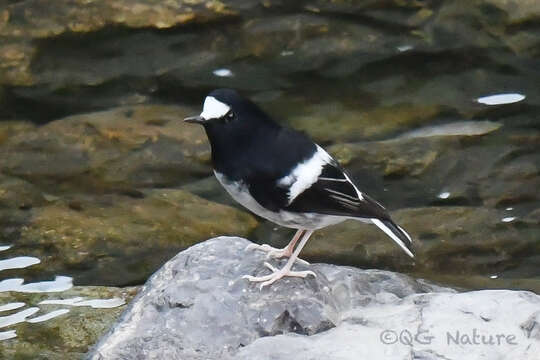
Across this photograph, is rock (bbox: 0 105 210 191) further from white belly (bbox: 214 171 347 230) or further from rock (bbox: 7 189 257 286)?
white belly (bbox: 214 171 347 230)

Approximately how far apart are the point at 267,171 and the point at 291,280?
0.59 m

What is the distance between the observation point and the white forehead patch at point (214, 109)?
15.8ft

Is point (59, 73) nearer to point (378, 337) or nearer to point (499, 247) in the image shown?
point (499, 247)

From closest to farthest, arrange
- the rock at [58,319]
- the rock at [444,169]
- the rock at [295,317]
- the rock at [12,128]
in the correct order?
1. the rock at [295,317]
2. the rock at [58,319]
3. the rock at [444,169]
4. the rock at [12,128]

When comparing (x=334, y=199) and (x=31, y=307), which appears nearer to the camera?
(x=334, y=199)

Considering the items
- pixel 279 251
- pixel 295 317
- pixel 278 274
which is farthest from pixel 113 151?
pixel 295 317

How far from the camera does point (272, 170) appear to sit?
191 inches

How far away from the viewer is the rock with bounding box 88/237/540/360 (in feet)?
14.5

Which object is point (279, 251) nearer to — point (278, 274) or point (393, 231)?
point (278, 274)

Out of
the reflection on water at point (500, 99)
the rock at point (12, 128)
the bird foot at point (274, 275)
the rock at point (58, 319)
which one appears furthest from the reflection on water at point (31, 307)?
the reflection on water at point (500, 99)

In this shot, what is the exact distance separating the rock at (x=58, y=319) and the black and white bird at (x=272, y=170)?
62.0 inches

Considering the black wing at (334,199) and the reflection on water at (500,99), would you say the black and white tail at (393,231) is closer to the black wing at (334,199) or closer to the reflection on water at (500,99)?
the black wing at (334,199)

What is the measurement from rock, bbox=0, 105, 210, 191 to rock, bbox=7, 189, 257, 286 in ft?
0.72

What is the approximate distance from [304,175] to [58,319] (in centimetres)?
219
